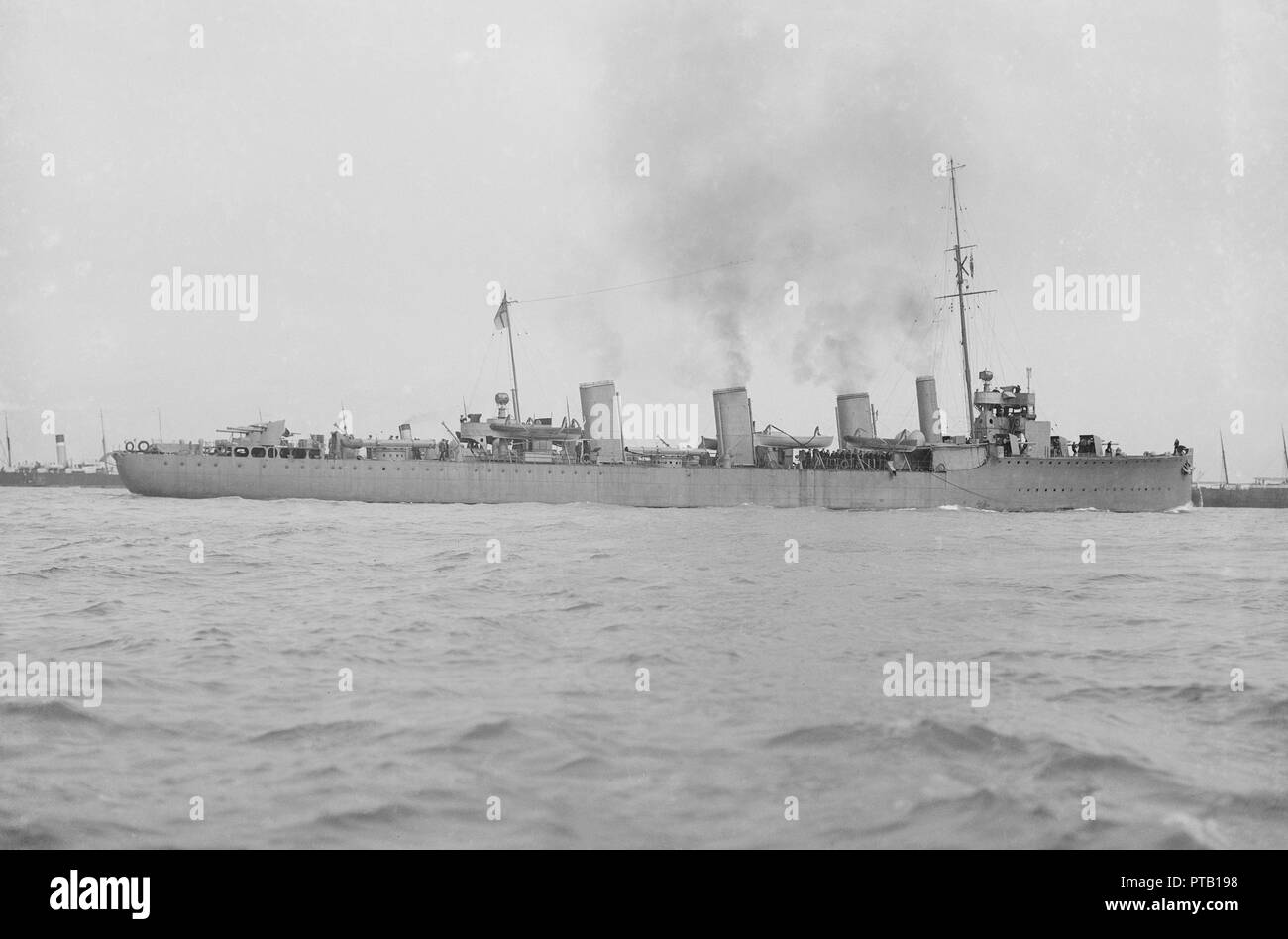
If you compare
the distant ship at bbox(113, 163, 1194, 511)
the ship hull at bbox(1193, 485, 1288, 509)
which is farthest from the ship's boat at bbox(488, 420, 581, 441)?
the ship hull at bbox(1193, 485, 1288, 509)

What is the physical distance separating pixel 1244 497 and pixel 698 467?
2895 inches

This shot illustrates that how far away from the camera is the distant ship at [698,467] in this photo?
55.0 metres

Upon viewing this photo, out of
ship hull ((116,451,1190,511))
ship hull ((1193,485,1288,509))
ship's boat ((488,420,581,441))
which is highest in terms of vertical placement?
ship's boat ((488,420,581,441))

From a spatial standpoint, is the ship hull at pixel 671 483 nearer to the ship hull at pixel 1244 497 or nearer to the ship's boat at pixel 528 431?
the ship's boat at pixel 528 431

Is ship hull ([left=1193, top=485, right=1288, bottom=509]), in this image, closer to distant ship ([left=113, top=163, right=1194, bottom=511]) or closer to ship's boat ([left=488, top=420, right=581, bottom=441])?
distant ship ([left=113, top=163, right=1194, bottom=511])

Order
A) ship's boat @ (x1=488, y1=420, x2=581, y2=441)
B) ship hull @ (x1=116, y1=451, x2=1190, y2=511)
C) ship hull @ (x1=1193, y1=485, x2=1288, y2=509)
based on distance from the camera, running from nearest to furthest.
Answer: ship hull @ (x1=116, y1=451, x2=1190, y2=511), ship's boat @ (x1=488, y1=420, x2=581, y2=441), ship hull @ (x1=1193, y1=485, x2=1288, y2=509)

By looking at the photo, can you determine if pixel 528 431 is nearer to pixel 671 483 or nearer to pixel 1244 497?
pixel 671 483

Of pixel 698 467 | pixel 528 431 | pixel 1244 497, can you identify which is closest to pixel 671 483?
pixel 698 467

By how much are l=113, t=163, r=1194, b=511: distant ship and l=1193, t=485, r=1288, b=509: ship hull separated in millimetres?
43775

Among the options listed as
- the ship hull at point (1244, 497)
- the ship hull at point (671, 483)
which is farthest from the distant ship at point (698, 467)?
the ship hull at point (1244, 497)

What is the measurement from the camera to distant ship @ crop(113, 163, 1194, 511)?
181 ft

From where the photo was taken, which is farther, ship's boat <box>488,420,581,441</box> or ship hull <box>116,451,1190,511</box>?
ship's boat <box>488,420,581,441</box>

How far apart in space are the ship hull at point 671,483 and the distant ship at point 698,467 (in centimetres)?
7

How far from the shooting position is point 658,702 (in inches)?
307
